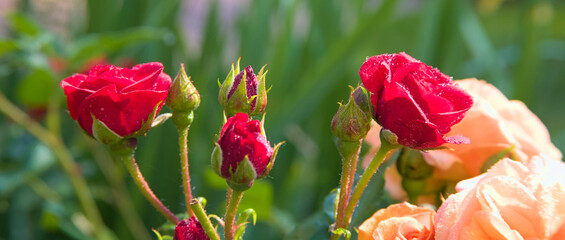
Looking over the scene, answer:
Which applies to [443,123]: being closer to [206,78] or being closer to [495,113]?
[495,113]

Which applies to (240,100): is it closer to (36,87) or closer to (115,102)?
(115,102)

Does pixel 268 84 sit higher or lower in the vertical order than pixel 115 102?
lower

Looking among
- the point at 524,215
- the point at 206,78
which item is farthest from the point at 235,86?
the point at 206,78

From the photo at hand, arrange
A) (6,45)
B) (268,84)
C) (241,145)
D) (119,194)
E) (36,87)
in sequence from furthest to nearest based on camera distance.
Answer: (268,84) < (119,194) < (36,87) < (6,45) < (241,145)

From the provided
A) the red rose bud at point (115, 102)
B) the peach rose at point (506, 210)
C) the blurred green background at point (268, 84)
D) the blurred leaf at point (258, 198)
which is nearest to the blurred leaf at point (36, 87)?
the blurred green background at point (268, 84)

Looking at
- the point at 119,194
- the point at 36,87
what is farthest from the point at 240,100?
the point at 119,194

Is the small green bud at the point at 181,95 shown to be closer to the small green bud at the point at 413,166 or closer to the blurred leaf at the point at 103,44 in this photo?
the small green bud at the point at 413,166

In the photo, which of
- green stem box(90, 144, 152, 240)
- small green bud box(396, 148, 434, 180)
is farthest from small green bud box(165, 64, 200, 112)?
green stem box(90, 144, 152, 240)
